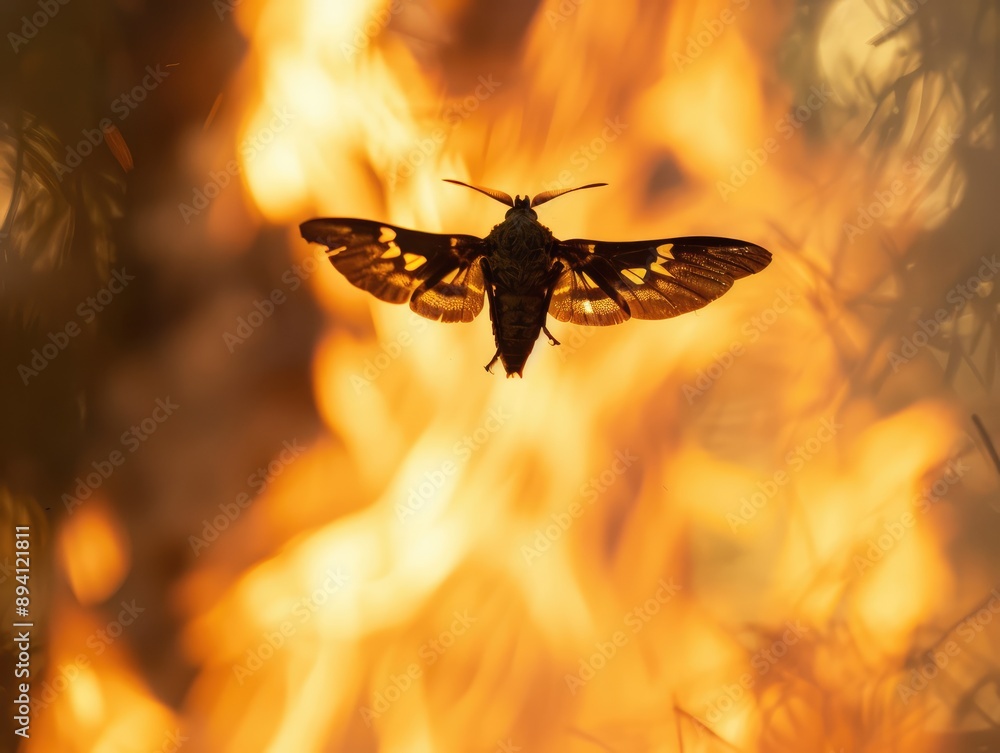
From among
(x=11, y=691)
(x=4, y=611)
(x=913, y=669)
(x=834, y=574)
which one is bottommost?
(x=11, y=691)

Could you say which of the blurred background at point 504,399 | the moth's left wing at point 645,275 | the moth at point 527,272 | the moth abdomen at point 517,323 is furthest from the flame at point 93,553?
the moth's left wing at point 645,275

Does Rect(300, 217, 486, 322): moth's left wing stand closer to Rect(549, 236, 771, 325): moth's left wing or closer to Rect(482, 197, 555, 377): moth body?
Rect(482, 197, 555, 377): moth body

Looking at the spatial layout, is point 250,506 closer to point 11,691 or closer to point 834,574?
point 11,691

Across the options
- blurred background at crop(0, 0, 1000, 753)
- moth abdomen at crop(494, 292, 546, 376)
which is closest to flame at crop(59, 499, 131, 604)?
blurred background at crop(0, 0, 1000, 753)

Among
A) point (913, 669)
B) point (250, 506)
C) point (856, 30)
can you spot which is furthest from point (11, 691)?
point (856, 30)

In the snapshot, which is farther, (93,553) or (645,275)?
(93,553)

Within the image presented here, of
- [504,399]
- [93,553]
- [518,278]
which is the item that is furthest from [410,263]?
[93,553]

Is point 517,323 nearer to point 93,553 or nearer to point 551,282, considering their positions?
point 551,282

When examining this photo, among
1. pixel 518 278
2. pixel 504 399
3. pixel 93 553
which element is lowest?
pixel 93 553
